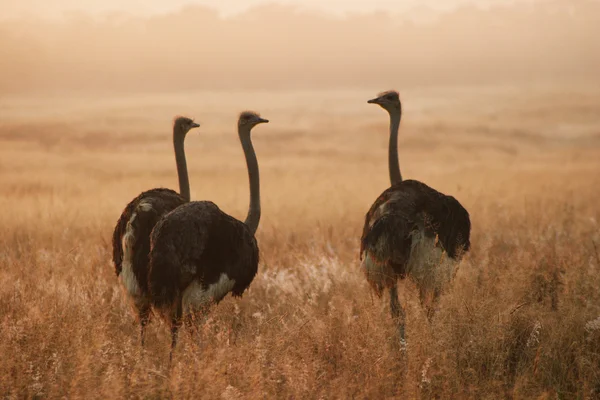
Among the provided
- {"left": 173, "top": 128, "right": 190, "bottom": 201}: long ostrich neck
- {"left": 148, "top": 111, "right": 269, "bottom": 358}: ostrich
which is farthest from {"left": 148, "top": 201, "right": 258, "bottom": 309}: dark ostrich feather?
{"left": 173, "top": 128, "right": 190, "bottom": 201}: long ostrich neck

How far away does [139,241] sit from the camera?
6449 millimetres

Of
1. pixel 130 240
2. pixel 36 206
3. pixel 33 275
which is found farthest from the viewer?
pixel 36 206

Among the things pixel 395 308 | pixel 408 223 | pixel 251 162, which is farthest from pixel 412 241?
pixel 251 162

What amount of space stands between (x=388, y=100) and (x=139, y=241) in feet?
9.70

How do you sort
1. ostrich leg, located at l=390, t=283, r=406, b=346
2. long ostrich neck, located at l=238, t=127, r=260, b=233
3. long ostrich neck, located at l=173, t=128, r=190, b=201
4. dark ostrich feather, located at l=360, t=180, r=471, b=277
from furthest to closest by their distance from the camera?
1. long ostrich neck, located at l=173, t=128, r=190, b=201
2. long ostrich neck, located at l=238, t=127, r=260, b=233
3. ostrich leg, located at l=390, t=283, r=406, b=346
4. dark ostrich feather, located at l=360, t=180, r=471, b=277

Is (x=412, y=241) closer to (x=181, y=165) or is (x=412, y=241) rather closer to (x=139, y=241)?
(x=139, y=241)

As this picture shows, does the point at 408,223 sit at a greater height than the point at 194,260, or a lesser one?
greater

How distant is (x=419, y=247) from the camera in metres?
6.59

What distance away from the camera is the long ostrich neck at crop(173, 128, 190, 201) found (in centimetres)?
827

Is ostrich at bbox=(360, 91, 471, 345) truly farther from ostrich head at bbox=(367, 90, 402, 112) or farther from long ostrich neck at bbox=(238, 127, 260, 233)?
ostrich head at bbox=(367, 90, 402, 112)

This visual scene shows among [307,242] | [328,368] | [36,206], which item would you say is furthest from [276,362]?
[36,206]

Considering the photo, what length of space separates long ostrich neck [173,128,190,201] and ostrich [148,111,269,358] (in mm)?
1854

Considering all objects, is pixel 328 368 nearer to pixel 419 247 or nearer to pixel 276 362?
pixel 276 362

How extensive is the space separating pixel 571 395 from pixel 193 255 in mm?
2742
